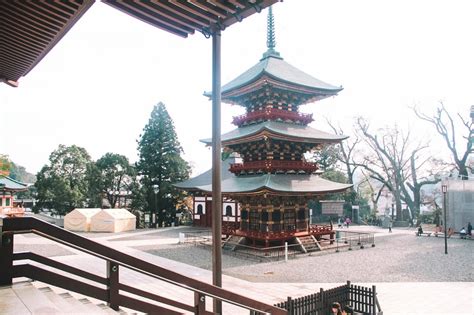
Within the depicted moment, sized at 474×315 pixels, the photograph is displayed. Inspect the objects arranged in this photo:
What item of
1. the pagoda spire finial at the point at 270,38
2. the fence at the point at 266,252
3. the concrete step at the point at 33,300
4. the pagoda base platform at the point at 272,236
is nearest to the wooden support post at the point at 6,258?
the concrete step at the point at 33,300

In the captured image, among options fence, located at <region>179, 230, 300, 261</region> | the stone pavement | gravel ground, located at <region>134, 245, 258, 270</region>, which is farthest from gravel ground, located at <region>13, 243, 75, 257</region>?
fence, located at <region>179, 230, 300, 261</region>

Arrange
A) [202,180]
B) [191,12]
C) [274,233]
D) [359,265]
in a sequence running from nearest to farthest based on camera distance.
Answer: [191,12], [359,265], [274,233], [202,180]

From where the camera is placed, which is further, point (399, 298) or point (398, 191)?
point (398, 191)

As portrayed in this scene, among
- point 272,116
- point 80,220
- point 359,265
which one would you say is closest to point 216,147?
point 359,265

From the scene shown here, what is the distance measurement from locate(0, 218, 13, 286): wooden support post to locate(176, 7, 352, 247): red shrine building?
17.4 meters

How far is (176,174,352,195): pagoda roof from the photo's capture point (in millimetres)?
21672

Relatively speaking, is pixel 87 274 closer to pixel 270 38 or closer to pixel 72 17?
pixel 72 17

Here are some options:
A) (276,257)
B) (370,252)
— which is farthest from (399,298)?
(370,252)

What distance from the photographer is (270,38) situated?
28.9 m

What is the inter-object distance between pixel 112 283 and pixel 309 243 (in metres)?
21.6

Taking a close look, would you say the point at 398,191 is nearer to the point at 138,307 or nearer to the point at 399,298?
the point at 399,298

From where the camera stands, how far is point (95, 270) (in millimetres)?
16906

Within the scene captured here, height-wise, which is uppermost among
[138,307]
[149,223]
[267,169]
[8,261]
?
[267,169]

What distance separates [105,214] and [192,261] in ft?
58.4
